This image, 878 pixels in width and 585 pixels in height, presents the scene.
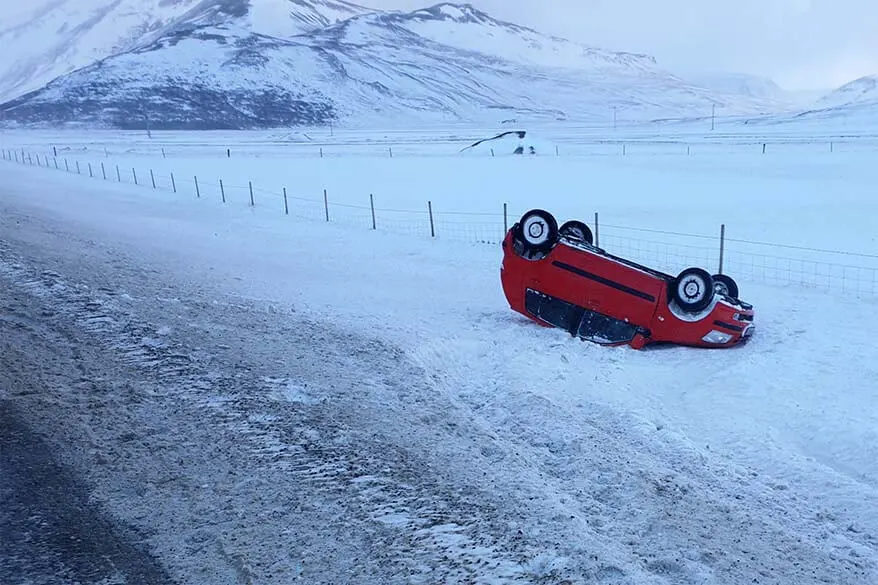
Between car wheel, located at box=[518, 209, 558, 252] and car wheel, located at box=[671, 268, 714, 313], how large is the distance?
1633 mm

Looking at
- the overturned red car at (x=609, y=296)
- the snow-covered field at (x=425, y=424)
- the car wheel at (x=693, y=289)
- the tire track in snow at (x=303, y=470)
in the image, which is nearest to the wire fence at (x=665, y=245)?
the snow-covered field at (x=425, y=424)

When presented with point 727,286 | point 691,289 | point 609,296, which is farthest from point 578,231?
point 691,289

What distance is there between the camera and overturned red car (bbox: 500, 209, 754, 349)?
26.3ft

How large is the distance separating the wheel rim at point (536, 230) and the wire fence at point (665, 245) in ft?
13.5

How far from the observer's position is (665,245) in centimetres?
1595

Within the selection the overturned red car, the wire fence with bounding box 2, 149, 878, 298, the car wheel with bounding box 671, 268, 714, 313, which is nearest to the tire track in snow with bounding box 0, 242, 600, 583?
the overturned red car

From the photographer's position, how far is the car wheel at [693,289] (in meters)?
7.86

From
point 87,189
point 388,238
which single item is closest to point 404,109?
point 87,189

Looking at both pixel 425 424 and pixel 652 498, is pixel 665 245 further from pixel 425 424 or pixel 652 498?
pixel 652 498

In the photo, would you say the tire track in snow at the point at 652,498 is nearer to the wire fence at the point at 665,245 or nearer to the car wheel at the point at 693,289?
the car wheel at the point at 693,289

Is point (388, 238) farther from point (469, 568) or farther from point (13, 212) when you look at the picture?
point (469, 568)

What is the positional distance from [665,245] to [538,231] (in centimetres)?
824

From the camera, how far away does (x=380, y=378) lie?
22.9ft

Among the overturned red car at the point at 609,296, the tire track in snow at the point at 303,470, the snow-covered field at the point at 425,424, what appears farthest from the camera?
the overturned red car at the point at 609,296
